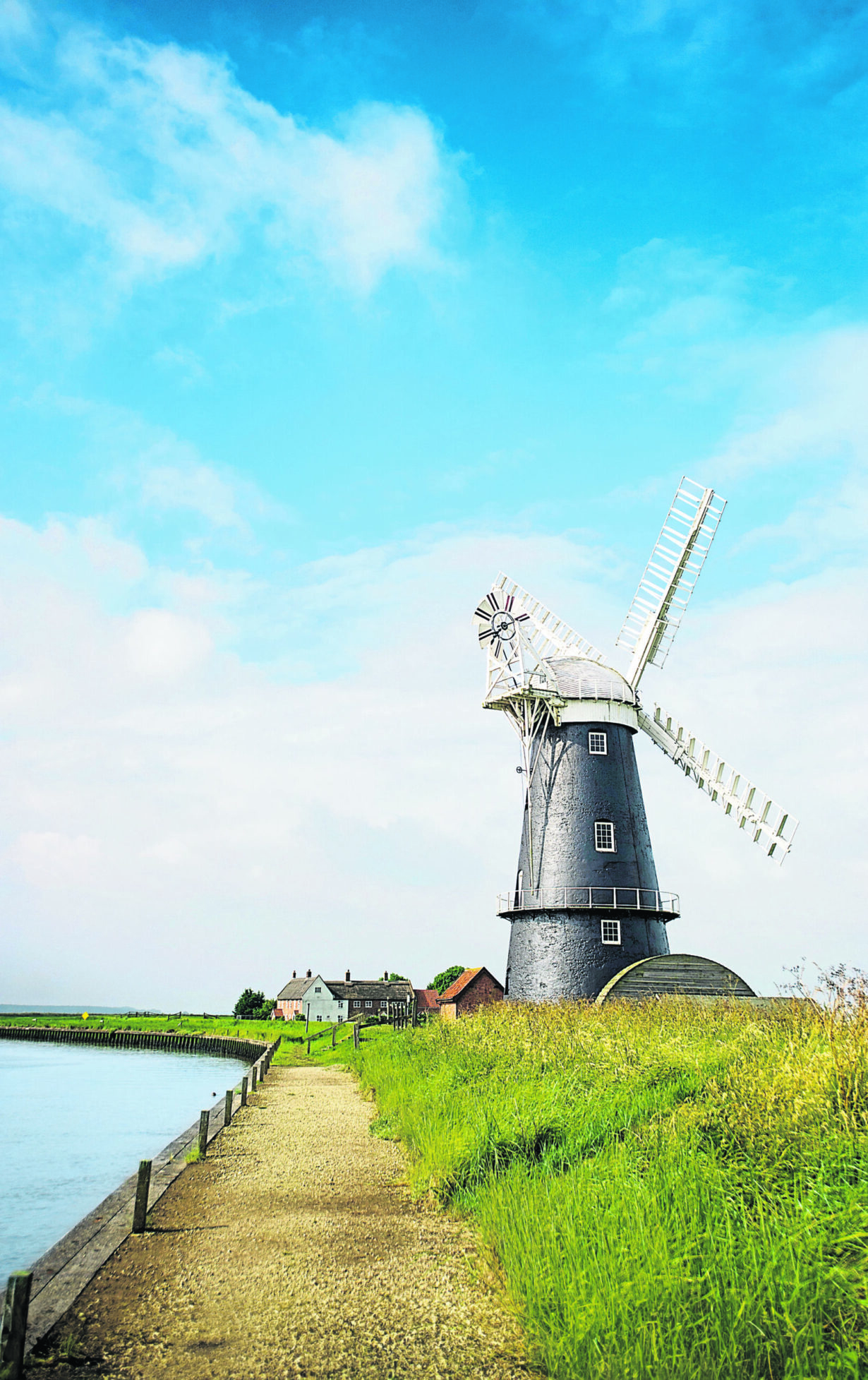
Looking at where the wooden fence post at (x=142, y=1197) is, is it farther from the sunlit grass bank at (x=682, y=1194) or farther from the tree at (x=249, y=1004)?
the tree at (x=249, y=1004)

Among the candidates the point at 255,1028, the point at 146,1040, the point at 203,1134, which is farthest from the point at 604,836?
the point at 146,1040

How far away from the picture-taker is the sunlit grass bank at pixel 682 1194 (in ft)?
13.7

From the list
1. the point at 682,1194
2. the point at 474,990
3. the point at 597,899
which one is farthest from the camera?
the point at 474,990

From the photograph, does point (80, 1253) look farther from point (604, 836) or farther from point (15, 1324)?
point (604, 836)

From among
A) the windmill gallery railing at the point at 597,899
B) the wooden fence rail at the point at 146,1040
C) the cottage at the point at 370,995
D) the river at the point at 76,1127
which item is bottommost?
the wooden fence rail at the point at 146,1040

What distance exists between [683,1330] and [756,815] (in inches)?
757

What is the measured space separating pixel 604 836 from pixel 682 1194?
660 inches

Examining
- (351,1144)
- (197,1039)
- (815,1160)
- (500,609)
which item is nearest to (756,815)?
(500,609)

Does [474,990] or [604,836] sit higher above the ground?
[604,836]

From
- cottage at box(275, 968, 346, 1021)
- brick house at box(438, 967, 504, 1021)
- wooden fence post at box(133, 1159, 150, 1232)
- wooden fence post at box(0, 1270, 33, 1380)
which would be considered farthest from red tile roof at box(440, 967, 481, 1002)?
wooden fence post at box(0, 1270, 33, 1380)

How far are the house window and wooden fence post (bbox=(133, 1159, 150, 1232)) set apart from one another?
15199 mm

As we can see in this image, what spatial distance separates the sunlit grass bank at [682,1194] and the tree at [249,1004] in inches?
2735

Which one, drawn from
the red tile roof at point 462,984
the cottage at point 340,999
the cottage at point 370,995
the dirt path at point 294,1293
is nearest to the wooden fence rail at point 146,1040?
the red tile roof at point 462,984

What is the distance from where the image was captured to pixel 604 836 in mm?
21922
